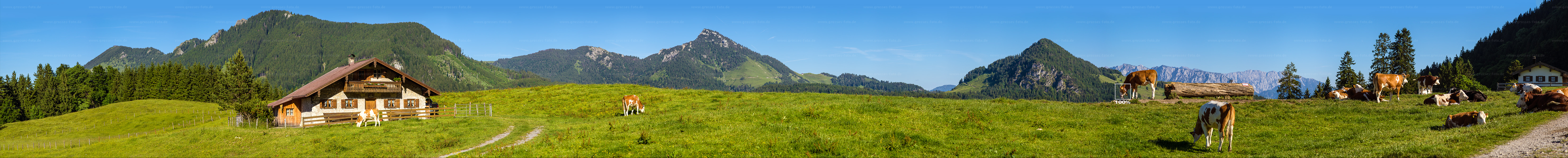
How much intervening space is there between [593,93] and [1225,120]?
47.0 metres

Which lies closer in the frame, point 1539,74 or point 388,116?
point 388,116

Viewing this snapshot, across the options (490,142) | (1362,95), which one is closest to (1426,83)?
(1362,95)

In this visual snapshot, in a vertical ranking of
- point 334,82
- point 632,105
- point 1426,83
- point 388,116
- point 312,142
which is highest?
point 334,82

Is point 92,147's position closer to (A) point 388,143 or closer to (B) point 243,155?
(B) point 243,155

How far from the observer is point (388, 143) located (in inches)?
896

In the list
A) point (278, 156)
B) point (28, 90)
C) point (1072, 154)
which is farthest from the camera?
point (28, 90)

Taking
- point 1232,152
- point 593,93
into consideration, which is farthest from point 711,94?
point 1232,152

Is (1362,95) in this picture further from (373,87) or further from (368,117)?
(373,87)

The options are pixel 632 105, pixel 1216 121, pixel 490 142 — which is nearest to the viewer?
pixel 1216 121

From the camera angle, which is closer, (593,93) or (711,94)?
(711,94)

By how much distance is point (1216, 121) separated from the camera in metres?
14.9

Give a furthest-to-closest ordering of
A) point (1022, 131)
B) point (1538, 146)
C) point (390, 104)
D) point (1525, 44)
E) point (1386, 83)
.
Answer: point (1525, 44), point (390, 104), point (1386, 83), point (1022, 131), point (1538, 146)

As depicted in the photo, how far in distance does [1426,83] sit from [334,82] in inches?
2617

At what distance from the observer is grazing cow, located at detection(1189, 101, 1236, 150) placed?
14.6 metres
